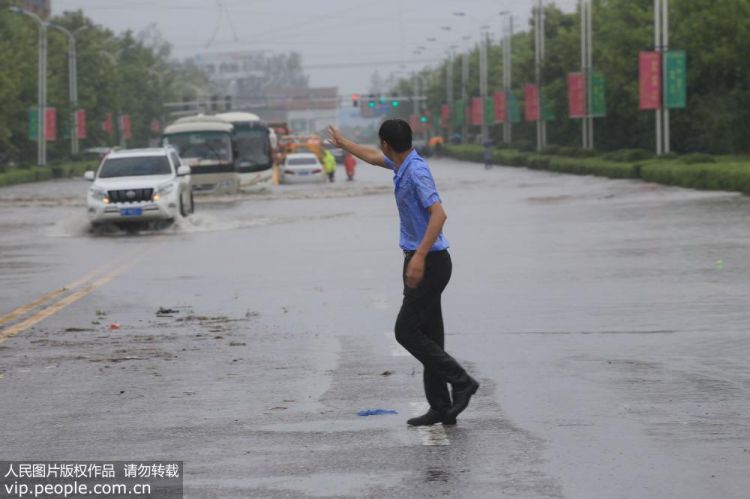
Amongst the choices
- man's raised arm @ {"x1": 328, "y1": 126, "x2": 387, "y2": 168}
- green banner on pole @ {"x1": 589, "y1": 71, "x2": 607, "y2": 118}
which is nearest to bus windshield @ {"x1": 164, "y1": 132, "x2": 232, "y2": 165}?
green banner on pole @ {"x1": 589, "y1": 71, "x2": 607, "y2": 118}

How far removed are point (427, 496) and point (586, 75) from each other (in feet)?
232

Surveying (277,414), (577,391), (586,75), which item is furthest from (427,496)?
(586,75)

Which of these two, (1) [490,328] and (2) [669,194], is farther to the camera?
(2) [669,194]

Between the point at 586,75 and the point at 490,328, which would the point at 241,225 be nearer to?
the point at 490,328

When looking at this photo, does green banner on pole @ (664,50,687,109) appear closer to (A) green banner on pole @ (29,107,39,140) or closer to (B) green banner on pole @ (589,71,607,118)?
(B) green banner on pole @ (589,71,607,118)

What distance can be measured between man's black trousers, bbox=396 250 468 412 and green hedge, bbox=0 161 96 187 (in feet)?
213

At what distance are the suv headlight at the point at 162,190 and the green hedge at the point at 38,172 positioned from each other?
131 ft

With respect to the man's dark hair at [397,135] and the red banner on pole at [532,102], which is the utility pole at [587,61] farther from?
the man's dark hair at [397,135]

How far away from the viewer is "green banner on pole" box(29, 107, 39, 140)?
9062 centimetres

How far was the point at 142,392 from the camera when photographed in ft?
37.2

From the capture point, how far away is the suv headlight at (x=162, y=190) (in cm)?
3409

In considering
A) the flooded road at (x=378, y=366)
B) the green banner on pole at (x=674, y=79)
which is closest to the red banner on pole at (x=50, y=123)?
the green banner on pole at (x=674, y=79)

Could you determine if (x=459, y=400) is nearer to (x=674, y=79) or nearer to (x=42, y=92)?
(x=674, y=79)

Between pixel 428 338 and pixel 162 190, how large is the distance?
25.0 metres
